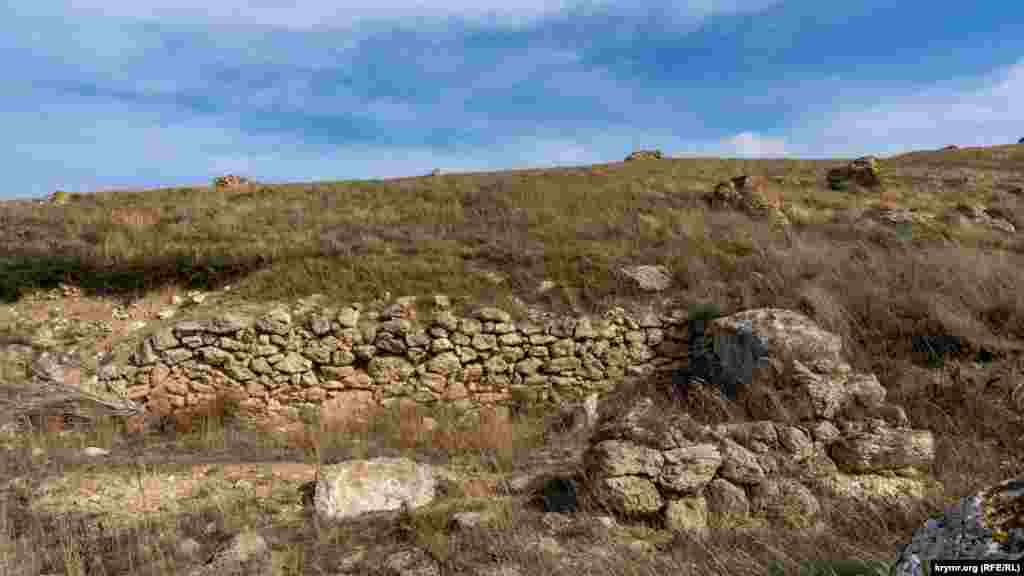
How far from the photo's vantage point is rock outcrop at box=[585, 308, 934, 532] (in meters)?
4.12

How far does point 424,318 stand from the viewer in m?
8.48

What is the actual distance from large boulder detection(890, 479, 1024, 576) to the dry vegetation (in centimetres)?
83

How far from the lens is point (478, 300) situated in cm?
880

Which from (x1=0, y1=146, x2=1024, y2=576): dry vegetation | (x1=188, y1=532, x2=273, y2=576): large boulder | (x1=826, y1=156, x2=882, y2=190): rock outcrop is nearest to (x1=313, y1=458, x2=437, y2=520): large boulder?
(x1=0, y1=146, x2=1024, y2=576): dry vegetation

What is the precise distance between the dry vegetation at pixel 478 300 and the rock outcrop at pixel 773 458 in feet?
0.91

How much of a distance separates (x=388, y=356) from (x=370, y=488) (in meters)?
3.69

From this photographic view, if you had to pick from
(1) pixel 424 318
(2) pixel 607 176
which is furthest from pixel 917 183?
(1) pixel 424 318

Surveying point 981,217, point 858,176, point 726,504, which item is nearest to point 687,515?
point 726,504

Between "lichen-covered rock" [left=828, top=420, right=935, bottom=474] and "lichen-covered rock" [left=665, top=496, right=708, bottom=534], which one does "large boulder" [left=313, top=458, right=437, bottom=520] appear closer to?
"lichen-covered rock" [left=665, top=496, right=708, bottom=534]

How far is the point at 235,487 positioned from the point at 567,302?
523 cm

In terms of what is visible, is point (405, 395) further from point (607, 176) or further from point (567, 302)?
point (607, 176)

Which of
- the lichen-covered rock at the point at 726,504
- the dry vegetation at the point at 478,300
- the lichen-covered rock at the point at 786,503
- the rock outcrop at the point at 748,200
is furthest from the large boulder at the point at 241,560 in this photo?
the rock outcrop at the point at 748,200

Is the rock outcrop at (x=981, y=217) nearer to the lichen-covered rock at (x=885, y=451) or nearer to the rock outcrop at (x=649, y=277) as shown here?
the rock outcrop at (x=649, y=277)

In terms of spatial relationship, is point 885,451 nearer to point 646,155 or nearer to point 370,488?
point 370,488
